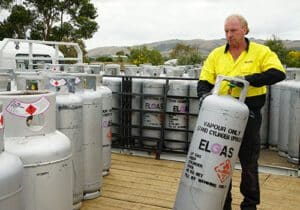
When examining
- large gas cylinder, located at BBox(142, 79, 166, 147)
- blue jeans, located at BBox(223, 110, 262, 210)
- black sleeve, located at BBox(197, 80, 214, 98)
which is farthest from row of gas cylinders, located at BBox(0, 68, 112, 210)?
large gas cylinder, located at BBox(142, 79, 166, 147)

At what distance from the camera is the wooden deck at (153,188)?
12.9 feet

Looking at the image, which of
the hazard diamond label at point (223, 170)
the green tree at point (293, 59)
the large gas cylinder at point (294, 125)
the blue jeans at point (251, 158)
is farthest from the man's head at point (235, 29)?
the green tree at point (293, 59)

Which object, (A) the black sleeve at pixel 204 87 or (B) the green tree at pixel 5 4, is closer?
(A) the black sleeve at pixel 204 87

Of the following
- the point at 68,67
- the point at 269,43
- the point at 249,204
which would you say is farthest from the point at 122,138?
the point at 269,43

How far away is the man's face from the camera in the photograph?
10.2 feet

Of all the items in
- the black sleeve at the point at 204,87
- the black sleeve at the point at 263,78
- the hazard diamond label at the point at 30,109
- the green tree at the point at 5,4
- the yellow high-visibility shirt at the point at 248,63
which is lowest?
the hazard diamond label at the point at 30,109

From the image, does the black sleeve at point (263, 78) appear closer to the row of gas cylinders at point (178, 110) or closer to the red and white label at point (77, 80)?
the red and white label at point (77, 80)

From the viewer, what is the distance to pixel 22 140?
2.54m

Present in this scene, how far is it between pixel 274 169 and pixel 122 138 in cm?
211

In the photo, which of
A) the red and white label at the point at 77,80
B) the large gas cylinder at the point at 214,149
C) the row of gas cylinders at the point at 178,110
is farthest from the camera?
the row of gas cylinders at the point at 178,110

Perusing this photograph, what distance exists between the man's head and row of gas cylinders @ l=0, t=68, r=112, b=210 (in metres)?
1.32

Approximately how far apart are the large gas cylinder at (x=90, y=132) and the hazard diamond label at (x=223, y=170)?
1.45 meters

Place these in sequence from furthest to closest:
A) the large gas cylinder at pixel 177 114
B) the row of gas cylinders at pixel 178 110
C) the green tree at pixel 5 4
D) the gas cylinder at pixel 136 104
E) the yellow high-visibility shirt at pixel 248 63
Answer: the green tree at pixel 5 4 → the gas cylinder at pixel 136 104 → the large gas cylinder at pixel 177 114 → the row of gas cylinders at pixel 178 110 → the yellow high-visibility shirt at pixel 248 63

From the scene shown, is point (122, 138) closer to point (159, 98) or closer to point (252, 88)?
point (159, 98)
